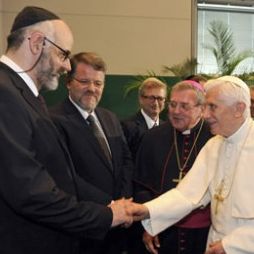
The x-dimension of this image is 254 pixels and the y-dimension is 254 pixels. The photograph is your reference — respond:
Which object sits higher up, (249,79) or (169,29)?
(169,29)

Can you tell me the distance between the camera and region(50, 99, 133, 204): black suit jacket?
333 centimetres

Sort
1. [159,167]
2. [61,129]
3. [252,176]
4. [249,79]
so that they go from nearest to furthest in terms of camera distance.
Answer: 1. [252,176]
2. [61,129]
3. [159,167]
4. [249,79]

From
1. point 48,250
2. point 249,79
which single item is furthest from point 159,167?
point 249,79

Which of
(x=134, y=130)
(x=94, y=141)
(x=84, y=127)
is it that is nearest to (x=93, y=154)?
(x=94, y=141)

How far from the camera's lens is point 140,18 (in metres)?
7.80

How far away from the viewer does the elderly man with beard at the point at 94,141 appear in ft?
11.0

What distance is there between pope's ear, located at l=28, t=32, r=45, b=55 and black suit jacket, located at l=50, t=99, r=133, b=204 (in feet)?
3.57

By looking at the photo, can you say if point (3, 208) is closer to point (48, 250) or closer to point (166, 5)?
point (48, 250)

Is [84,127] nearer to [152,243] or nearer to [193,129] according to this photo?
[193,129]

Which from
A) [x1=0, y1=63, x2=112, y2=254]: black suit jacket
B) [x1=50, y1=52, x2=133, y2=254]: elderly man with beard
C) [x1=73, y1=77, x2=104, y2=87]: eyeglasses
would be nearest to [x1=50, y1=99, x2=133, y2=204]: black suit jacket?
[x1=50, y1=52, x2=133, y2=254]: elderly man with beard

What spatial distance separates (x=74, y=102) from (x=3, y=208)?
1.46 metres

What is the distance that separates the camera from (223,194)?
296 cm

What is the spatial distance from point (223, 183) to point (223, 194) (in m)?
0.07

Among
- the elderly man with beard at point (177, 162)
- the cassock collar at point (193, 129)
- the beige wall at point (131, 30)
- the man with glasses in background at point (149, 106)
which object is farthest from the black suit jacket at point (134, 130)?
the beige wall at point (131, 30)
